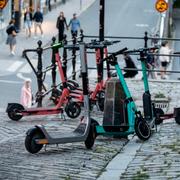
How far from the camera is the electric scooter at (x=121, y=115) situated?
11.1 meters

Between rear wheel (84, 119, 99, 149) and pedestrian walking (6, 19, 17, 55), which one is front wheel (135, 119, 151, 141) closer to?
rear wheel (84, 119, 99, 149)

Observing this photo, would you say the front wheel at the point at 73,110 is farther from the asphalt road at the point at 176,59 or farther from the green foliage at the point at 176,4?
the green foliage at the point at 176,4

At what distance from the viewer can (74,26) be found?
38000mm

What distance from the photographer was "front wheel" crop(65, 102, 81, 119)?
13784 millimetres

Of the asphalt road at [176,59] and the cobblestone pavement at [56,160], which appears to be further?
the asphalt road at [176,59]

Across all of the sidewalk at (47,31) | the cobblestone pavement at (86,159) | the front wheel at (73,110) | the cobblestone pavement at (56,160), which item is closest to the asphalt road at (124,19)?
the sidewalk at (47,31)

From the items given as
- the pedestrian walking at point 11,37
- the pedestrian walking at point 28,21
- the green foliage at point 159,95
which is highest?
the pedestrian walking at point 28,21

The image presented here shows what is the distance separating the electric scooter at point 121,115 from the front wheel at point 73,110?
2.58 meters

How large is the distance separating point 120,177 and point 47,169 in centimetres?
82

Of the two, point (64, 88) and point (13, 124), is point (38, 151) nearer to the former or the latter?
point (13, 124)

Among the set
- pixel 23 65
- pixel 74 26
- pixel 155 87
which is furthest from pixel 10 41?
pixel 155 87

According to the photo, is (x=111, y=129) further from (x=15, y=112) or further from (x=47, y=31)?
(x=47, y=31)

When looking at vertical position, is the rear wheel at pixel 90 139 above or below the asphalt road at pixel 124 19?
below

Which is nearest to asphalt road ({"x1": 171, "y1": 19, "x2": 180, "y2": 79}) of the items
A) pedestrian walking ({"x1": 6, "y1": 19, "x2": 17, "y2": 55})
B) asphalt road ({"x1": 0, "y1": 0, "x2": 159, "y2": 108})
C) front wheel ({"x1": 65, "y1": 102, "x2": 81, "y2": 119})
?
asphalt road ({"x1": 0, "y1": 0, "x2": 159, "y2": 108})
